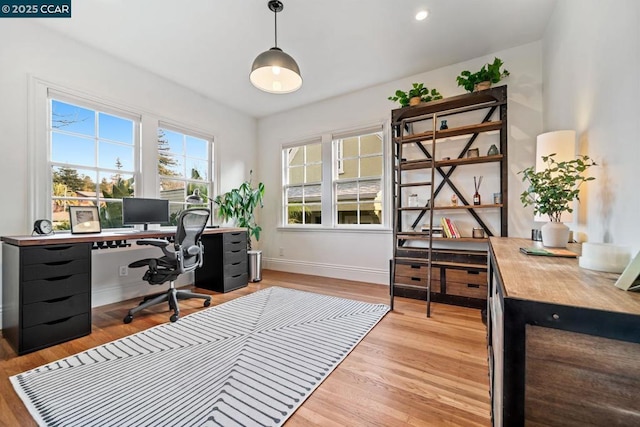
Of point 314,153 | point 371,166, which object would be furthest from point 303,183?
point 371,166

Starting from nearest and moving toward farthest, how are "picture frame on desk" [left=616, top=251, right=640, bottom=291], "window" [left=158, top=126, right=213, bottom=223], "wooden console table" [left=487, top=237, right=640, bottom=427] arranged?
"wooden console table" [left=487, top=237, right=640, bottom=427], "picture frame on desk" [left=616, top=251, right=640, bottom=291], "window" [left=158, top=126, right=213, bottom=223]

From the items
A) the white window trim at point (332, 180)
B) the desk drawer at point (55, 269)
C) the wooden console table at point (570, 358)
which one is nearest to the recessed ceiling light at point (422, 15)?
the white window trim at point (332, 180)

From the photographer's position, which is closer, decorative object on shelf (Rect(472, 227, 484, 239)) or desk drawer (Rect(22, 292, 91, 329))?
desk drawer (Rect(22, 292, 91, 329))

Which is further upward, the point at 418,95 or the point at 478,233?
the point at 418,95

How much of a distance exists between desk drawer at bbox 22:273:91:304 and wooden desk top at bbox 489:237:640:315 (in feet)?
9.37

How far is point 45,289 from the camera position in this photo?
1.95 m

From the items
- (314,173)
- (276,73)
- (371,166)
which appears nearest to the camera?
(276,73)

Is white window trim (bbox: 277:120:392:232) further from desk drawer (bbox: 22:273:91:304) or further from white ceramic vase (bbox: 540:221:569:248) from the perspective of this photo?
desk drawer (bbox: 22:273:91:304)

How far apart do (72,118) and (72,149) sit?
0.33m

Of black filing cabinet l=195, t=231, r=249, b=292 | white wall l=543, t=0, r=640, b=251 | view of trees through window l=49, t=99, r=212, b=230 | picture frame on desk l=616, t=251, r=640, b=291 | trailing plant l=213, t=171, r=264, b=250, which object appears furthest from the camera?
trailing plant l=213, t=171, r=264, b=250

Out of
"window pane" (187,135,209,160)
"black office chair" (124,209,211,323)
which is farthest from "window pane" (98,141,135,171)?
"black office chair" (124,209,211,323)

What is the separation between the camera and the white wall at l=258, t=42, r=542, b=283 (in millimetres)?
2838

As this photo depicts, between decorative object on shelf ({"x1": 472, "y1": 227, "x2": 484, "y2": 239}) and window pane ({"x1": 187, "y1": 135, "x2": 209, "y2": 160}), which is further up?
window pane ({"x1": 187, "y1": 135, "x2": 209, "y2": 160})

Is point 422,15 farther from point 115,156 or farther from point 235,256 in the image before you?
point 115,156
